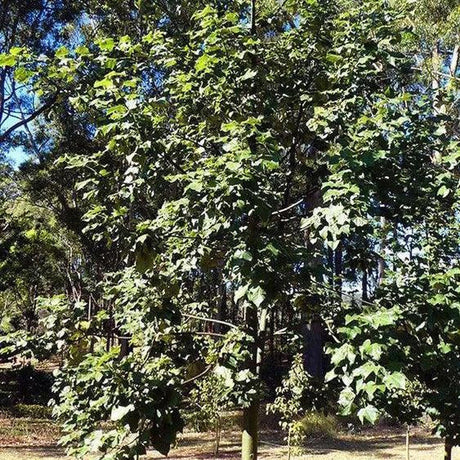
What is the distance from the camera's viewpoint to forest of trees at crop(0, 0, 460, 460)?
2551 millimetres

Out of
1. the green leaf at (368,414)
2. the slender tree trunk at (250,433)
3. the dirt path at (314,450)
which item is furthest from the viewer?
the dirt path at (314,450)

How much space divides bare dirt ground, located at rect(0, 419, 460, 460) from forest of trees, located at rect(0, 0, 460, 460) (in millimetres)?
7605

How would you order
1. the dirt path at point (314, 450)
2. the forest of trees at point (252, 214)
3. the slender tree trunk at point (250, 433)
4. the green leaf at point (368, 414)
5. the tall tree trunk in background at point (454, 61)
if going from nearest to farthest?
1. the green leaf at point (368, 414)
2. the forest of trees at point (252, 214)
3. the slender tree trunk at point (250, 433)
4. the dirt path at point (314, 450)
5. the tall tree trunk in background at point (454, 61)

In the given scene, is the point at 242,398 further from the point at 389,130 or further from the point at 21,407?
the point at 21,407

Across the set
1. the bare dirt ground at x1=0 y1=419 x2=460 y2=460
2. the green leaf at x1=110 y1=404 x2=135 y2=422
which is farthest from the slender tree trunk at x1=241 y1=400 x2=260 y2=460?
the bare dirt ground at x1=0 y1=419 x2=460 y2=460

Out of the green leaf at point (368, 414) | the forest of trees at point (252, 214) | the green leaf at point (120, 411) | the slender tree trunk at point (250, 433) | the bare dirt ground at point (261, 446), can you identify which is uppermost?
the forest of trees at point (252, 214)

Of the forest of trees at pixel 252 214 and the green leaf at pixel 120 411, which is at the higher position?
the forest of trees at pixel 252 214

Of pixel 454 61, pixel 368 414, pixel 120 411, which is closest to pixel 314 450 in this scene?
pixel 120 411

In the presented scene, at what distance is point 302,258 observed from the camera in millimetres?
2742

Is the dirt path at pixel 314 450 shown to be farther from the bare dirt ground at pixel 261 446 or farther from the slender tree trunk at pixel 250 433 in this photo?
the slender tree trunk at pixel 250 433

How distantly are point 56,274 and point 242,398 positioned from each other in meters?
26.1

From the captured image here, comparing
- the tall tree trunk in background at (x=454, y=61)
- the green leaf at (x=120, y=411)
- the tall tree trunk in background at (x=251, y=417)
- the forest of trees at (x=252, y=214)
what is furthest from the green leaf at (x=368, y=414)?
the tall tree trunk in background at (x=454, y=61)

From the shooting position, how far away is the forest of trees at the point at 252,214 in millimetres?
2551

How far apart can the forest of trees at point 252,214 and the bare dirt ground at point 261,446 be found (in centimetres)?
761
